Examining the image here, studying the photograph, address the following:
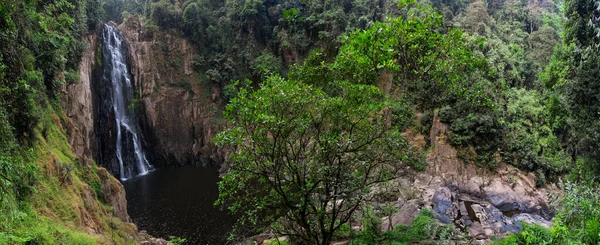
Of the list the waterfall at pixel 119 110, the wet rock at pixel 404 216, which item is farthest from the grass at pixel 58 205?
the waterfall at pixel 119 110

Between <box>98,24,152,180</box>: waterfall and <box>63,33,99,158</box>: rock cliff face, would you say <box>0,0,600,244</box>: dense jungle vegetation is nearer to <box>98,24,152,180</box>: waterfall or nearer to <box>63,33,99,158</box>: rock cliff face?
<box>63,33,99,158</box>: rock cliff face

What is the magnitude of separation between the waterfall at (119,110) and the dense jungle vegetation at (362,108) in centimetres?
399

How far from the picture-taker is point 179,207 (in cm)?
2094

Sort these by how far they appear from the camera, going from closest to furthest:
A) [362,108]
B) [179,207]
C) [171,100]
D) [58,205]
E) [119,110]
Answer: [362,108] < [58,205] < [179,207] < [119,110] < [171,100]

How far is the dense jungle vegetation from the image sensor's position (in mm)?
6863

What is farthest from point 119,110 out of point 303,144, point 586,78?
point 586,78

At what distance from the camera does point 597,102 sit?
47.1 ft

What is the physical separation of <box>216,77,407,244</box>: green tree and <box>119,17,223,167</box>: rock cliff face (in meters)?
28.8

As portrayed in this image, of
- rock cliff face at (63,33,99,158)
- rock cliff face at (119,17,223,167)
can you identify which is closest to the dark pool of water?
rock cliff face at (63,33,99,158)

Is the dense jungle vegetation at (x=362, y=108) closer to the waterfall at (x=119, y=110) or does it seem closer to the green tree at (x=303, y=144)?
the green tree at (x=303, y=144)

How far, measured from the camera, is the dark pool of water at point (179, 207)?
56.2 ft

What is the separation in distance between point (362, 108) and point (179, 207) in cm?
1702

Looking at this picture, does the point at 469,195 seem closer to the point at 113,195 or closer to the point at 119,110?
the point at 113,195

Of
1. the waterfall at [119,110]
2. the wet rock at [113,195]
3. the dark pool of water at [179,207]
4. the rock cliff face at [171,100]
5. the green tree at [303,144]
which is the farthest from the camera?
the rock cliff face at [171,100]
